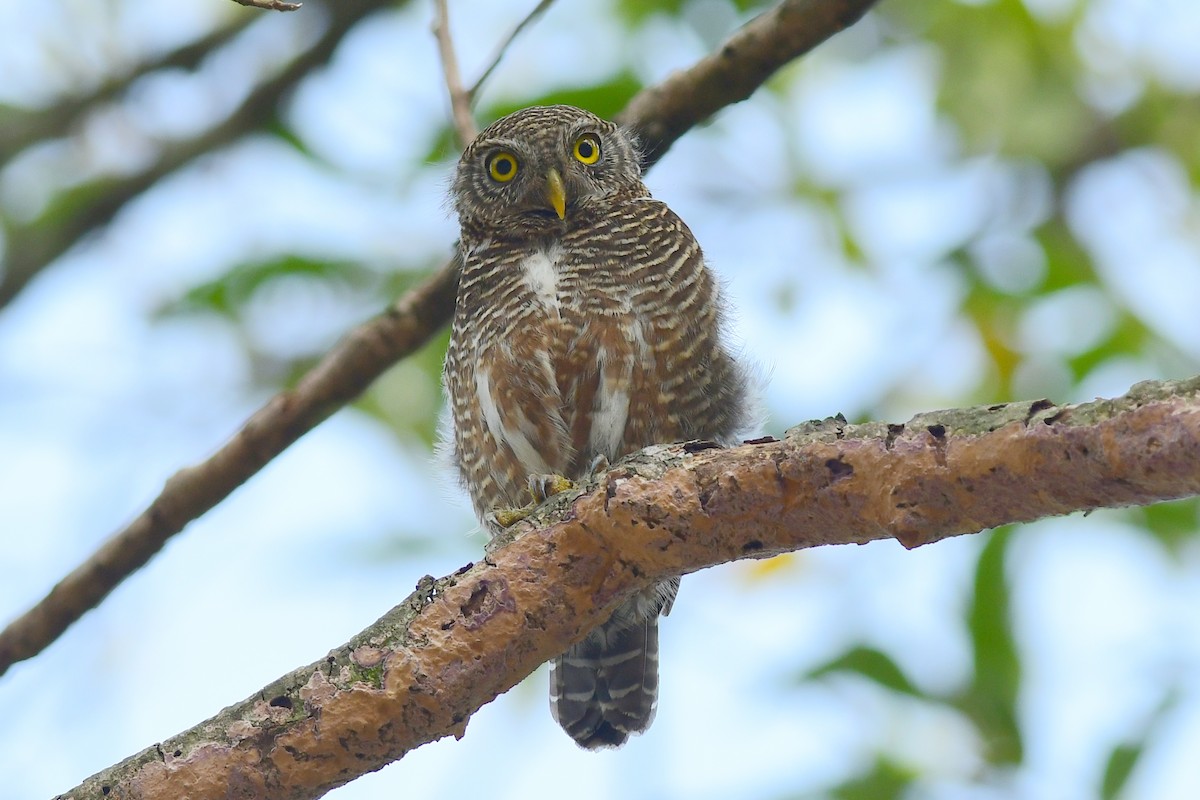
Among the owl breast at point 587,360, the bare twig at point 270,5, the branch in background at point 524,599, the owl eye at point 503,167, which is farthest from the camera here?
the owl eye at point 503,167

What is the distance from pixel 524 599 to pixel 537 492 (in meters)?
1.17

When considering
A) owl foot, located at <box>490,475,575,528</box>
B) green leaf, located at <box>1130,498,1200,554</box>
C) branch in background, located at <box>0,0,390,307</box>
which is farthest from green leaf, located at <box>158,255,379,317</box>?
green leaf, located at <box>1130,498,1200,554</box>

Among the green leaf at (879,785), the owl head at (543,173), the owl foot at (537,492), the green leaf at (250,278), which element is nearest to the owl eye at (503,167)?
the owl head at (543,173)

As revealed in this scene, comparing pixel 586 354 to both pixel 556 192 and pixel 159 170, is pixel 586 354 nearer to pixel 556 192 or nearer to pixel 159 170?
pixel 556 192

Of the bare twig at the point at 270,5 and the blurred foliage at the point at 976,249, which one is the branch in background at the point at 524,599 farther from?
the blurred foliage at the point at 976,249

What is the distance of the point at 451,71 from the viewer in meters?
4.70

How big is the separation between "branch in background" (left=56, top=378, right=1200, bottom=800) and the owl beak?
1.96m

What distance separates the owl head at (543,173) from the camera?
4.79 meters

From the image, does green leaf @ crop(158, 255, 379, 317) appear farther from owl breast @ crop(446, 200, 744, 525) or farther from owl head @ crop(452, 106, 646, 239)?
owl breast @ crop(446, 200, 744, 525)

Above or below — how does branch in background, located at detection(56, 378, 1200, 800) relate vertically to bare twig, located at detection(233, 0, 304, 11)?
below

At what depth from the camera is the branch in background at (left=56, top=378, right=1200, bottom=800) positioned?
261 cm

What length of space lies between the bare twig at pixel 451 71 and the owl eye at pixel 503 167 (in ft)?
0.84

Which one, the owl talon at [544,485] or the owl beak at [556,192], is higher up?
the owl beak at [556,192]

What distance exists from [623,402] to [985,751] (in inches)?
86.1
